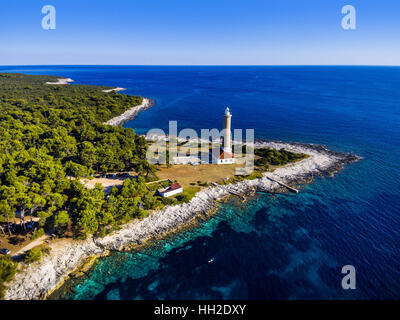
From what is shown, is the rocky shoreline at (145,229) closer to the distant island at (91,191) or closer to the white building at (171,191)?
the distant island at (91,191)

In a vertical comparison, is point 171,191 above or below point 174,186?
below

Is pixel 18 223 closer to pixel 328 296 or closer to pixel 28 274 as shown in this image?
pixel 28 274

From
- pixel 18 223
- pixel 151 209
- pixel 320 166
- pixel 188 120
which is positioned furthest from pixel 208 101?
pixel 18 223

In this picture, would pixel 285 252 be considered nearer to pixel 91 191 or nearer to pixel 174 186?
pixel 174 186

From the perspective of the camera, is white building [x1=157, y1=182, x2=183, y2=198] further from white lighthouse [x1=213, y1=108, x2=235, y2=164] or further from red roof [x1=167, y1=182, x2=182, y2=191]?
white lighthouse [x1=213, y1=108, x2=235, y2=164]

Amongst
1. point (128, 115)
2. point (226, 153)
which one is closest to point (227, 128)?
point (226, 153)

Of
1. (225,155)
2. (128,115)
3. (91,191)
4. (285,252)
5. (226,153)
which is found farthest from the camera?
(128,115)
